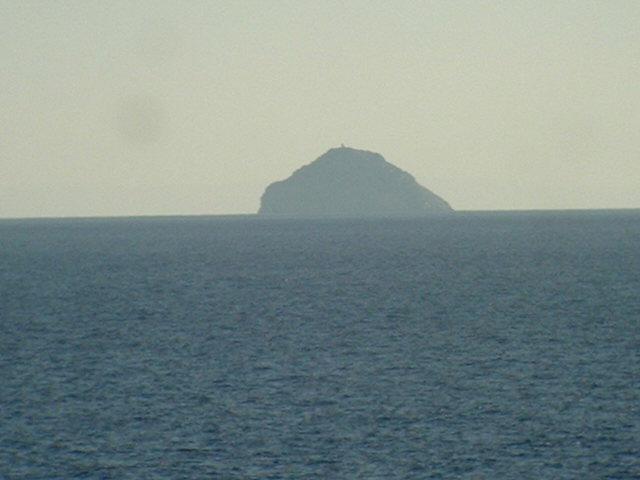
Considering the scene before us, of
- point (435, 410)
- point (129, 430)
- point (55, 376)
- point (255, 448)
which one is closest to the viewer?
point (255, 448)

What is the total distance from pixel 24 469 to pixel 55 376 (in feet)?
58.7

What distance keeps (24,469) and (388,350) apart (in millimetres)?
30112

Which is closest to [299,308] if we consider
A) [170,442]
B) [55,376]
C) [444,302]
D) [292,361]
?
[444,302]

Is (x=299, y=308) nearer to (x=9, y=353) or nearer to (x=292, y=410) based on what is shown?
(x=9, y=353)

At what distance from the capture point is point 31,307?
9100cm

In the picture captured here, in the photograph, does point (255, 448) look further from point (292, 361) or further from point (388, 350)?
point (388, 350)

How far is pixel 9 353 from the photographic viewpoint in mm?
62812

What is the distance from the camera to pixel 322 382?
52406mm

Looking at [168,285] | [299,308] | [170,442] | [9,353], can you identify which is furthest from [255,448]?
[168,285]

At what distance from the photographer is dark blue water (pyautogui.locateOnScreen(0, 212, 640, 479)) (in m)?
38.0

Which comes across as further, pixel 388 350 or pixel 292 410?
pixel 388 350

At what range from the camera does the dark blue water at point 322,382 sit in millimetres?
38000

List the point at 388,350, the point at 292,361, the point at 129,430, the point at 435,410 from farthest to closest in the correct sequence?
1. the point at 388,350
2. the point at 292,361
3. the point at 435,410
4. the point at 129,430

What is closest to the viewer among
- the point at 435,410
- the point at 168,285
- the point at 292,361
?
the point at 435,410
